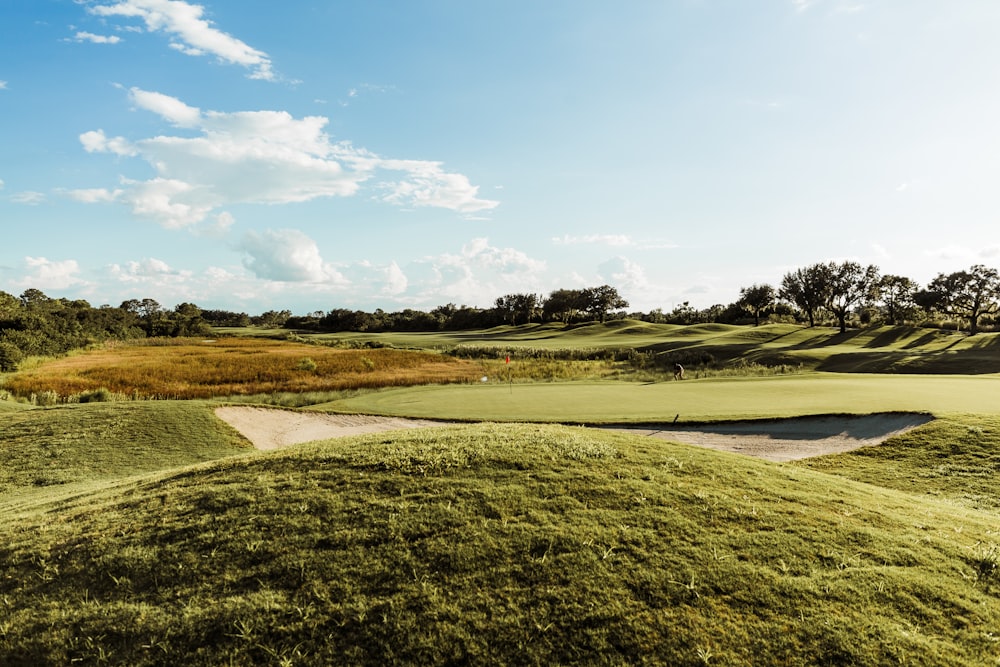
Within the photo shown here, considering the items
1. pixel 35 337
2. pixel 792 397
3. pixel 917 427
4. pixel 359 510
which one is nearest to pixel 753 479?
pixel 359 510

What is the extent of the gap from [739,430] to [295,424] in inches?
750

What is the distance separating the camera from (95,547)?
676cm

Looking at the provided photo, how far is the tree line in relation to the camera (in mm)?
59575

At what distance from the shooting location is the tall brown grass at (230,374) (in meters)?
30.5

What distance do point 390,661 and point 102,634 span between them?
315cm

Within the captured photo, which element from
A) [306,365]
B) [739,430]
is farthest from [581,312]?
[739,430]

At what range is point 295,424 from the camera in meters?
22.6

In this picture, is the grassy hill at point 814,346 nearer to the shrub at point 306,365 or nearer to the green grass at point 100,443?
the shrub at point 306,365

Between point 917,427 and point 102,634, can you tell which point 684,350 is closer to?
point 917,427

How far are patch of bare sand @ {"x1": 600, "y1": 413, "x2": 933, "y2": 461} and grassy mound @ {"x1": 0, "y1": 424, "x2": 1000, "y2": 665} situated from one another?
28.4ft

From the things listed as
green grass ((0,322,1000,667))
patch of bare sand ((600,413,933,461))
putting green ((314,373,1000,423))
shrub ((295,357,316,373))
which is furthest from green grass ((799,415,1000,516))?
shrub ((295,357,316,373))

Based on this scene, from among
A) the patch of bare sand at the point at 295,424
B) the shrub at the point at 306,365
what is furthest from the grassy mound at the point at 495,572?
the shrub at the point at 306,365

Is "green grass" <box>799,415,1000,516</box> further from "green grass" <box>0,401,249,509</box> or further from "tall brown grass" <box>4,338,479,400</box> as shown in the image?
"tall brown grass" <box>4,338,479,400</box>

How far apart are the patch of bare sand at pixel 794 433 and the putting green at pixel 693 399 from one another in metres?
0.69
